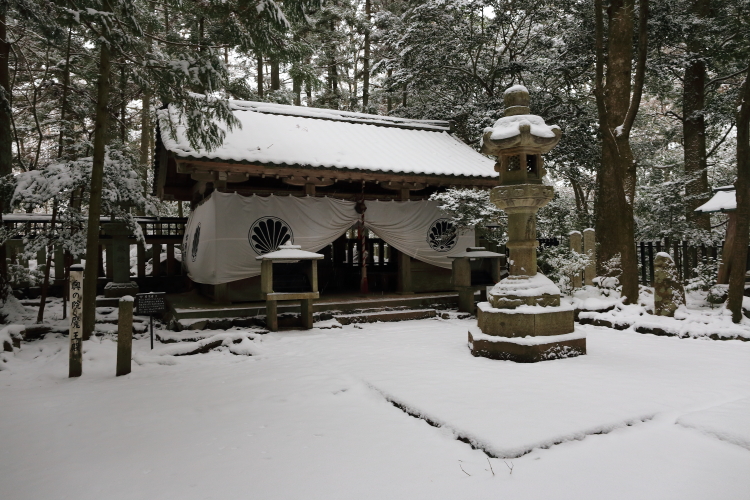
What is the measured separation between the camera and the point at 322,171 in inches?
338

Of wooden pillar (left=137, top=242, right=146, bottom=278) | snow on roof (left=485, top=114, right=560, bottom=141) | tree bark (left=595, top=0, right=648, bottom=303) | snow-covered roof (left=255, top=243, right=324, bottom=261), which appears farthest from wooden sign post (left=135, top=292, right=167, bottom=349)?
tree bark (left=595, top=0, right=648, bottom=303)

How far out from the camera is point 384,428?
3.29 m

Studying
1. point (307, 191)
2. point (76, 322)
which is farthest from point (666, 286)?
point (76, 322)

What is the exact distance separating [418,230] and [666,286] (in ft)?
16.1

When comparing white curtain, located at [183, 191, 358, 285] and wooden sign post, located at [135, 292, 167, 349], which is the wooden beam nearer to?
white curtain, located at [183, 191, 358, 285]

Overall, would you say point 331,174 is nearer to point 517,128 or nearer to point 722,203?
point 517,128

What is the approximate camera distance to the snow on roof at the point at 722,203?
909cm

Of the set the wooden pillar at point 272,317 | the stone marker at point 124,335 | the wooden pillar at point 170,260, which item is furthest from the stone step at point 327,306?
the wooden pillar at point 170,260

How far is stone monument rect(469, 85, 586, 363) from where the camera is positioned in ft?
17.5

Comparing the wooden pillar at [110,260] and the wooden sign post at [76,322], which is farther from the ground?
the wooden pillar at [110,260]

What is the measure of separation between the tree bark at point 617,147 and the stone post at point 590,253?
0.29 meters

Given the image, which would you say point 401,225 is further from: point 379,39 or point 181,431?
point 379,39

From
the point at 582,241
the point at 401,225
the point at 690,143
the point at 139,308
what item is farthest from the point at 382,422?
the point at 690,143

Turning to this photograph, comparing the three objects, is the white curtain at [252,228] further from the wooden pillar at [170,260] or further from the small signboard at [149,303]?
the wooden pillar at [170,260]
